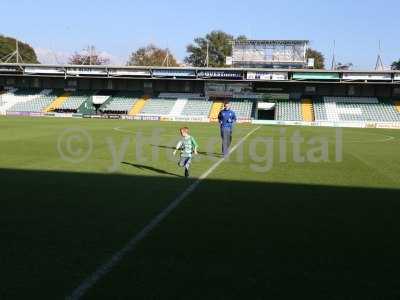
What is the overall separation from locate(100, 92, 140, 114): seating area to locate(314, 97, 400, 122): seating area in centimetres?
2280

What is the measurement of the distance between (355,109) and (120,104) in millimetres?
28601

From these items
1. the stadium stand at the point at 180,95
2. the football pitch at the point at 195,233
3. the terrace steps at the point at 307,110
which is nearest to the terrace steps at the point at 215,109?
the stadium stand at the point at 180,95

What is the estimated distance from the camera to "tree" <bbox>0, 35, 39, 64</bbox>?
99.0 m

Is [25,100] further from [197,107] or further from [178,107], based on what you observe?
[197,107]

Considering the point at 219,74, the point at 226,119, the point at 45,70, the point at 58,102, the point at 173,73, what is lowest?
the point at 226,119

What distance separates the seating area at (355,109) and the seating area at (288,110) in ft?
6.81

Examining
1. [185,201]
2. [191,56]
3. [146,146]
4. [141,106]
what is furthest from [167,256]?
[191,56]

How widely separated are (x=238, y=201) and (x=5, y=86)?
6503 cm

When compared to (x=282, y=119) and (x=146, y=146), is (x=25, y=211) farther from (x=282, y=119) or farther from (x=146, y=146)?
(x=282, y=119)

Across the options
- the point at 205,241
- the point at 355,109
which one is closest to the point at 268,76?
the point at 355,109

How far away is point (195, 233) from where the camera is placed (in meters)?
6.87

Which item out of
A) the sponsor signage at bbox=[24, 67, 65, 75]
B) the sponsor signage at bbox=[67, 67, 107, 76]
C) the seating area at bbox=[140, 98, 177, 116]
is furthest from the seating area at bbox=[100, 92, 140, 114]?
the sponsor signage at bbox=[24, 67, 65, 75]

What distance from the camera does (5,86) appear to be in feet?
220

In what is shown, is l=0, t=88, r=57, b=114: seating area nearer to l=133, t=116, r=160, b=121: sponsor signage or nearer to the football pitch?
l=133, t=116, r=160, b=121: sponsor signage
